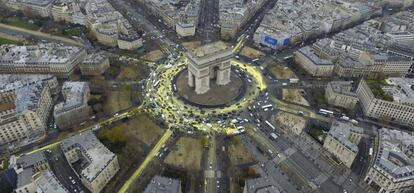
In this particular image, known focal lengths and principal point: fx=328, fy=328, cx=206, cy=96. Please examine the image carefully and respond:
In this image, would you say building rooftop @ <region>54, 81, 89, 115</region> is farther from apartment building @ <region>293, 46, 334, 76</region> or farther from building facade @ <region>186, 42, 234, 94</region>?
apartment building @ <region>293, 46, 334, 76</region>

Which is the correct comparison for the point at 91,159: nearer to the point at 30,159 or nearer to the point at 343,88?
the point at 30,159

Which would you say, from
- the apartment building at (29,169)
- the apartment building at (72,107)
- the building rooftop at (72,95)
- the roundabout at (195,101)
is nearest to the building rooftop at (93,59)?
the building rooftop at (72,95)

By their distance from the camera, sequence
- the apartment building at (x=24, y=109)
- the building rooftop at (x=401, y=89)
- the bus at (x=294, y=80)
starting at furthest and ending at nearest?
the bus at (x=294, y=80) → the building rooftop at (x=401, y=89) → the apartment building at (x=24, y=109)

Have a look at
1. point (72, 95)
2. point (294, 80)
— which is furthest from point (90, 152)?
point (294, 80)

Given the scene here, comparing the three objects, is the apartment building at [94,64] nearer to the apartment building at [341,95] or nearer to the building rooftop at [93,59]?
the building rooftop at [93,59]

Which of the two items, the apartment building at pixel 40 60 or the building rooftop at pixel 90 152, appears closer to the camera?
the building rooftop at pixel 90 152

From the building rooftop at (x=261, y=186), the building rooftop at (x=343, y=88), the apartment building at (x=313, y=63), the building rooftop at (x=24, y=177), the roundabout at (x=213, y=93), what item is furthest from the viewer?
the apartment building at (x=313, y=63)

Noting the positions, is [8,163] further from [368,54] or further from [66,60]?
[368,54]

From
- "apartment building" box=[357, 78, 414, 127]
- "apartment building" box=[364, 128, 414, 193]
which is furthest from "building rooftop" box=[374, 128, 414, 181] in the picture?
"apartment building" box=[357, 78, 414, 127]
